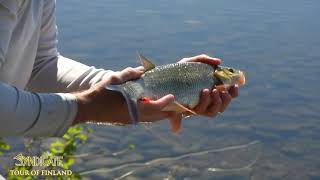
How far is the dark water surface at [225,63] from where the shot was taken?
764cm

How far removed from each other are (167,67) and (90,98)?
0.79 m

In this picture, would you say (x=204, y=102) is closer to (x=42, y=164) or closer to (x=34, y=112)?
(x=34, y=112)

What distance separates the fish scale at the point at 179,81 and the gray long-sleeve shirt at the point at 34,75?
0.39m

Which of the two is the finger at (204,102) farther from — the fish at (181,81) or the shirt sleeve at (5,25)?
the shirt sleeve at (5,25)

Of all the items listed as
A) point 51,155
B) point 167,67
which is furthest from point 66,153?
point 167,67

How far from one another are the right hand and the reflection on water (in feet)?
13.7

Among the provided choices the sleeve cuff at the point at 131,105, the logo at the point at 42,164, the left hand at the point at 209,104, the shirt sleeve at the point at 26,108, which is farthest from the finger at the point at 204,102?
the logo at the point at 42,164

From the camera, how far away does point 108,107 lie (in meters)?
2.78

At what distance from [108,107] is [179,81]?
73 cm

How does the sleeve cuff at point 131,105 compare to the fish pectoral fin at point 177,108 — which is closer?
the sleeve cuff at point 131,105

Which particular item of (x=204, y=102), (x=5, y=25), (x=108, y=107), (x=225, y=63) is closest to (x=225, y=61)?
(x=225, y=63)

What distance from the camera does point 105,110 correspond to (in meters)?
2.77

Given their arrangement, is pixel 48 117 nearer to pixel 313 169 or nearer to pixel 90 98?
pixel 90 98

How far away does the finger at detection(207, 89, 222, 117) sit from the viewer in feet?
10.8
